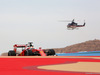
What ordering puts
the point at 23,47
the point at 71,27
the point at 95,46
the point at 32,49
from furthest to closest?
the point at 95,46 → the point at 71,27 → the point at 23,47 → the point at 32,49

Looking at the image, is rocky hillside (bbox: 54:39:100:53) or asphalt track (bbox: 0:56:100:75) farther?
rocky hillside (bbox: 54:39:100:53)

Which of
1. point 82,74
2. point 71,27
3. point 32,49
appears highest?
point 71,27

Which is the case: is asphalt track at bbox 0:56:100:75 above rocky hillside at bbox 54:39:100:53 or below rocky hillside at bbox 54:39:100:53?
below

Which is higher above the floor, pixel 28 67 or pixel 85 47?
pixel 85 47

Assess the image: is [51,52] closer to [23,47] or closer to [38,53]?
[38,53]

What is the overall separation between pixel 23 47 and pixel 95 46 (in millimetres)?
50496

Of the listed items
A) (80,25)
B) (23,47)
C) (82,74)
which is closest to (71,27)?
(80,25)

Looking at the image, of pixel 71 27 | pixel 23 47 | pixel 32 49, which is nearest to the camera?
pixel 32 49

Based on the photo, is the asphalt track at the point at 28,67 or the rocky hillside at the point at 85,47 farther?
the rocky hillside at the point at 85,47

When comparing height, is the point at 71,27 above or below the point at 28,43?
above

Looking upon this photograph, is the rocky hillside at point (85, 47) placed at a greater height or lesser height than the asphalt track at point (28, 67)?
greater

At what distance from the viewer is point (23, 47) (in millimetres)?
31984

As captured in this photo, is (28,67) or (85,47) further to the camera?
(85,47)

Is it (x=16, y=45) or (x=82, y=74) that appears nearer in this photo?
(x=82, y=74)
